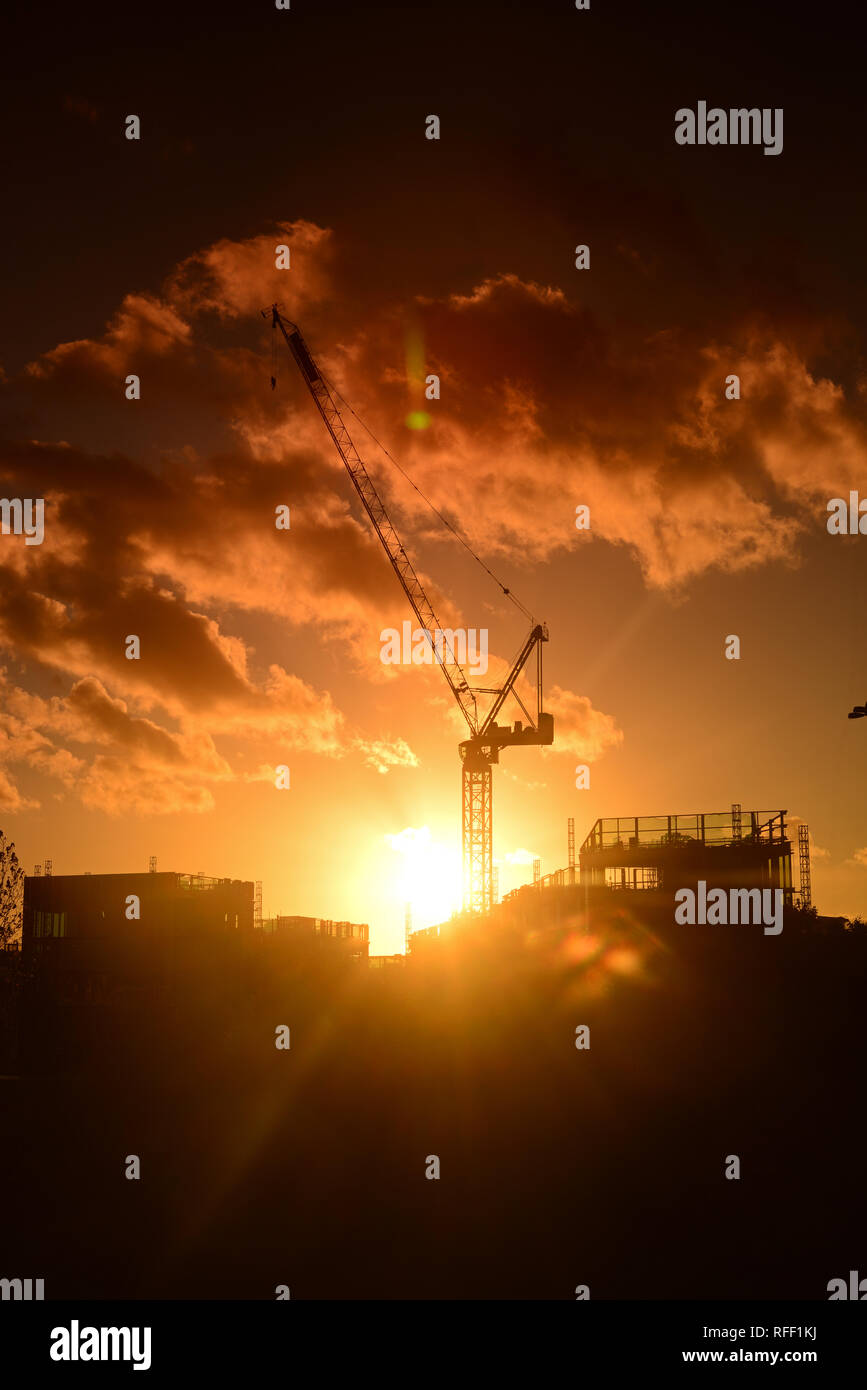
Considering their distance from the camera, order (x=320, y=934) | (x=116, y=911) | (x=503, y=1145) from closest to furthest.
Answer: (x=503, y=1145), (x=116, y=911), (x=320, y=934)

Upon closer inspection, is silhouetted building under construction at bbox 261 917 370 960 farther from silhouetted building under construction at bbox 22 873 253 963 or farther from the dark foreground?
the dark foreground

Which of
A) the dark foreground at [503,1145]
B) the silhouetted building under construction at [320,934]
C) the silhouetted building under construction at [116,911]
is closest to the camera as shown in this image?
the dark foreground at [503,1145]

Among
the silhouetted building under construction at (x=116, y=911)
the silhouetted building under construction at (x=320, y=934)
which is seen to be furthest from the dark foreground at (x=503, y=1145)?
the silhouetted building under construction at (x=320, y=934)

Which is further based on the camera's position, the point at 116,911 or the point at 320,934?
the point at 320,934

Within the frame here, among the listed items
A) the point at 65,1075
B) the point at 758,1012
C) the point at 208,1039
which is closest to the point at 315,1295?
the point at 758,1012

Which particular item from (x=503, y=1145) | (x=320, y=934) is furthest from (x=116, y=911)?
(x=503, y=1145)

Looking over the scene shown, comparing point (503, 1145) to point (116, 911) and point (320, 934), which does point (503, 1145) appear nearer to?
point (116, 911)

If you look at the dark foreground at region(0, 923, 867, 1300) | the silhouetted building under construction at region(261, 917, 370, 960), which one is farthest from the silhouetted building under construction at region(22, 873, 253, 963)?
the dark foreground at region(0, 923, 867, 1300)

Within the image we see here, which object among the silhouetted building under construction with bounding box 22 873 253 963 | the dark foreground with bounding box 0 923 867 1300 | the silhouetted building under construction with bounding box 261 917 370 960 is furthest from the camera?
the silhouetted building under construction with bounding box 261 917 370 960

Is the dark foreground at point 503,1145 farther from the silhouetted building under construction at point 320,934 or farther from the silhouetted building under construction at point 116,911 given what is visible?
the silhouetted building under construction at point 320,934

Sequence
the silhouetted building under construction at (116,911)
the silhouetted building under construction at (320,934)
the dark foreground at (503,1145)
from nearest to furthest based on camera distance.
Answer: the dark foreground at (503,1145), the silhouetted building under construction at (116,911), the silhouetted building under construction at (320,934)

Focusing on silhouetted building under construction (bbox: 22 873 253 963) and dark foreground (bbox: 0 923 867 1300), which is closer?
dark foreground (bbox: 0 923 867 1300)

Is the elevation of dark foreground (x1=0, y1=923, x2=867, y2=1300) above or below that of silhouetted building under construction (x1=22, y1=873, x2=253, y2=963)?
below
